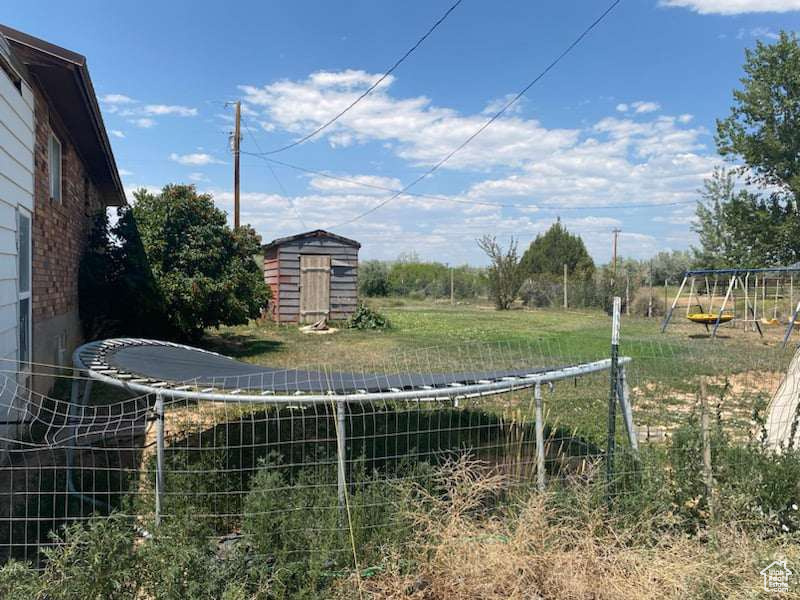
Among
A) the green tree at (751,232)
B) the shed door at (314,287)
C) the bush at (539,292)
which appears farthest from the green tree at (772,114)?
the shed door at (314,287)

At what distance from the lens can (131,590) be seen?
2.45 meters

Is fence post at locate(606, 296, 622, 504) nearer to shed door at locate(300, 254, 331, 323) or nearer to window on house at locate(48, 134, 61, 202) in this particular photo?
window on house at locate(48, 134, 61, 202)

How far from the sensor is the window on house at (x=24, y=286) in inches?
201

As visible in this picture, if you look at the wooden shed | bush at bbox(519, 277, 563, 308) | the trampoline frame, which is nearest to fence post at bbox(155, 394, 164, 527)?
the trampoline frame

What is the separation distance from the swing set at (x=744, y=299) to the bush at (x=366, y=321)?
718 cm

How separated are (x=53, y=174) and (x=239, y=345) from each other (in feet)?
18.6

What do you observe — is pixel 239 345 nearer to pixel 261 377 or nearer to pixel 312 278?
pixel 312 278

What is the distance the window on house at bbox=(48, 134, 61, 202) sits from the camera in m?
7.02

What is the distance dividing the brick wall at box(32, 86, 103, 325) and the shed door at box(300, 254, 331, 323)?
21.9 ft

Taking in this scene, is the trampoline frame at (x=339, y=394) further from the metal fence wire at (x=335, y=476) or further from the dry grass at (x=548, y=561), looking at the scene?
the dry grass at (x=548, y=561)

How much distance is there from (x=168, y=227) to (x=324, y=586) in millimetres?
9402

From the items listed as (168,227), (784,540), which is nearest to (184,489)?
(784,540)

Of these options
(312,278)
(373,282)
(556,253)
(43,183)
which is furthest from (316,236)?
(556,253)

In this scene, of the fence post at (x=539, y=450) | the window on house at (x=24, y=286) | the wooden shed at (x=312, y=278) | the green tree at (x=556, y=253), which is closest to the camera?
the fence post at (x=539, y=450)
